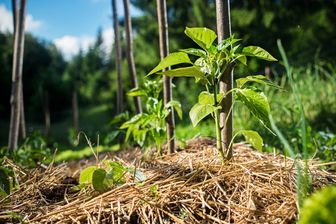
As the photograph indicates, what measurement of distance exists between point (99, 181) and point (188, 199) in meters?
0.32

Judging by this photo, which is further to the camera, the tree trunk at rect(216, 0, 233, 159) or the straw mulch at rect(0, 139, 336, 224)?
the tree trunk at rect(216, 0, 233, 159)

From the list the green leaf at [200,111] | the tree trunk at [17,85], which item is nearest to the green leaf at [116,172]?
the green leaf at [200,111]

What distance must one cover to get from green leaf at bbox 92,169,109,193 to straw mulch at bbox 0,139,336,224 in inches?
1.2

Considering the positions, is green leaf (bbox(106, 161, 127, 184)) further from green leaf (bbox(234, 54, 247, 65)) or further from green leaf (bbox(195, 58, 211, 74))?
green leaf (bbox(234, 54, 247, 65))

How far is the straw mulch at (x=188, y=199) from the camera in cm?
103

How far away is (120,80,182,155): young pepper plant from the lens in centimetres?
174

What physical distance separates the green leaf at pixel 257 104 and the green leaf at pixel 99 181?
22.1 inches

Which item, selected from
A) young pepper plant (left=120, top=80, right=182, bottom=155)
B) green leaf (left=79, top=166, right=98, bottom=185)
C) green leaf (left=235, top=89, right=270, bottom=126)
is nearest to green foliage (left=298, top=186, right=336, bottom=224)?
green leaf (left=235, top=89, right=270, bottom=126)

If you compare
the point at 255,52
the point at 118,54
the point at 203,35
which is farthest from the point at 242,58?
the point at 118,54

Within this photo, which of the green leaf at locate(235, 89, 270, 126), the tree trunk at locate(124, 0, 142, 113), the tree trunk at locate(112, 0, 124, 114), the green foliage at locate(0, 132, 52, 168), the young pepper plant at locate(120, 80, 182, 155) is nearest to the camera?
the green leaf at locate(235, 89, 270, 126)

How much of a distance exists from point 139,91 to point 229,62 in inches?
28.1

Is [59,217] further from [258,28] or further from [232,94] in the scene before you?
[258,28]

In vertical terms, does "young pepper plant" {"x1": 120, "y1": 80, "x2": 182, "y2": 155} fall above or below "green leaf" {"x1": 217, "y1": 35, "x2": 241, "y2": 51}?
below

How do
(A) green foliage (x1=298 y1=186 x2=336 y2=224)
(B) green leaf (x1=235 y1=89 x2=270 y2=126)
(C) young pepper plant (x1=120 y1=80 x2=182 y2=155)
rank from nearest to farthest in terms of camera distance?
1. (A) green foliage (x1=298 y1=186 x2=336 y2=224)
2. (B) green leaf (x1=235 y1=89 x2=270 y2=126)
3. (C) young pepper plant (x1=120 y1=80 x2=182 y2=155)
